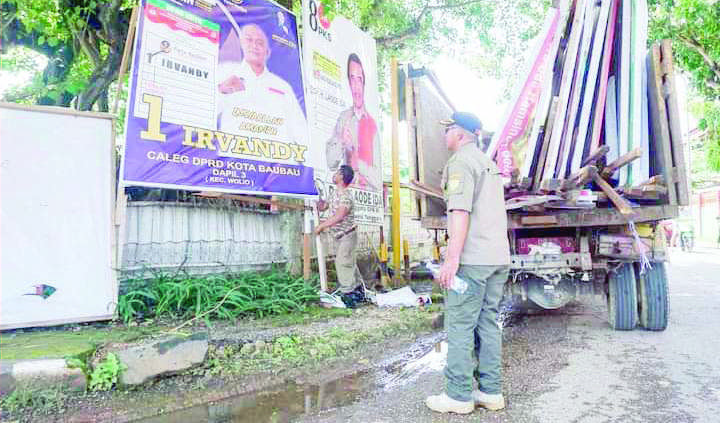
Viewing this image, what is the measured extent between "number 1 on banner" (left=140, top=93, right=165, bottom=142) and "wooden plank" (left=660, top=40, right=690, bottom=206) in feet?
15.1

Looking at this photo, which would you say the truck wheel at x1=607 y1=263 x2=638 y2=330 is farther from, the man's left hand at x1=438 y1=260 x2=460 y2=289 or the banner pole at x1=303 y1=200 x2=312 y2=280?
the banner pole at x1=303 y1=200 x2=312 y2=280

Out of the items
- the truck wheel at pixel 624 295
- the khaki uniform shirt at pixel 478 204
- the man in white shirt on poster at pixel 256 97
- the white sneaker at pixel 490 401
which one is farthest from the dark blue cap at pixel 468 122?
the man in white shirt on poster at pixel 256 97

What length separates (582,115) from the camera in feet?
15.1

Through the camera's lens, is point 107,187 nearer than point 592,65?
Yes

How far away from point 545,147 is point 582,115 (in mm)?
523

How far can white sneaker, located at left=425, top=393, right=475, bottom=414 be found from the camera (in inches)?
108

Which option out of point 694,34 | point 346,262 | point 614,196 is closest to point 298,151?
point 346,262

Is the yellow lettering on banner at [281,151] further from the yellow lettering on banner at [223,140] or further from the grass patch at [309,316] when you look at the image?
the grass patch at [309,316]

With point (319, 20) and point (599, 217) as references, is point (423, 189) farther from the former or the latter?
point (319, 20)

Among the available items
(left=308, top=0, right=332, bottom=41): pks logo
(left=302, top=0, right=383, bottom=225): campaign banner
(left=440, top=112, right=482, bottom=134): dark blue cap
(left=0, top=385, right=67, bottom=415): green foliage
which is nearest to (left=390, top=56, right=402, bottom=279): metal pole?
(left=302, top=0, right=383, bottom=225): campaign banner

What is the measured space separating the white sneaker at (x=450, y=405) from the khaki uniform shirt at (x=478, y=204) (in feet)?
2.68

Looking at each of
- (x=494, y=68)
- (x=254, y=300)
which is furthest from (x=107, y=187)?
(x=494, y=68)

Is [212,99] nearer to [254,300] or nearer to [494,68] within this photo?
[254,300]

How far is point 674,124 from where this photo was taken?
13.4ft
